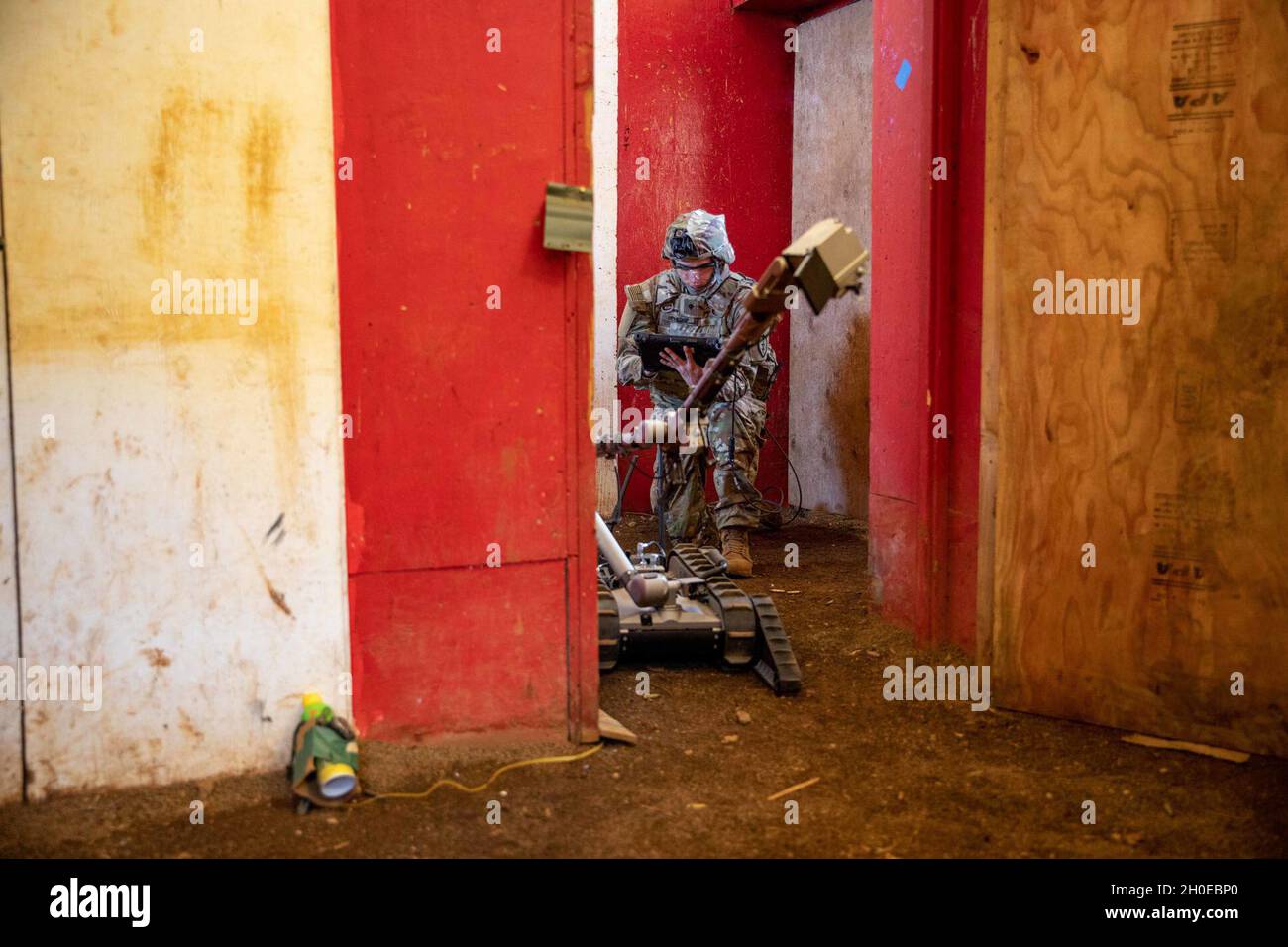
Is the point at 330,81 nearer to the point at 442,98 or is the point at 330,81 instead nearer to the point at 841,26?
the point at 442,98

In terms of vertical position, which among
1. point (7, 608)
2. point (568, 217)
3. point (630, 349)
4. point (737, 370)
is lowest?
point (7, 608)

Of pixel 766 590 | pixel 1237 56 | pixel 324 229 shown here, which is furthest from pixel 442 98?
pixel 766 590

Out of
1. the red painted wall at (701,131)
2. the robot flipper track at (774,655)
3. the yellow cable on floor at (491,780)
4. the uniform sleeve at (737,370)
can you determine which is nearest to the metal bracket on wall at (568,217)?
the yellow cable on floor at (491,780)

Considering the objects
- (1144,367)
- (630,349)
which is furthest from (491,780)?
(630,349)

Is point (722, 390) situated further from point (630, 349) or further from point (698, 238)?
point (698, 238)

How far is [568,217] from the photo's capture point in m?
3.36

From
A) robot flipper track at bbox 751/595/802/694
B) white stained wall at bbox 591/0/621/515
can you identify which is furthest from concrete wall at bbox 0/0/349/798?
white stained wall at bbox 591/0/621/515

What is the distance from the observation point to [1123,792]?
10.9ft

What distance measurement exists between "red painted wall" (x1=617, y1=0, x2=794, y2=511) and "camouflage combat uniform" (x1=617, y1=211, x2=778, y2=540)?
37.3 inches

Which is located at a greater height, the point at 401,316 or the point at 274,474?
the point at 401,316

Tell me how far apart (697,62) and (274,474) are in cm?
605

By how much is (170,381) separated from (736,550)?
4138 millimetres

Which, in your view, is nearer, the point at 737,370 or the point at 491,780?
the point at 491,780
